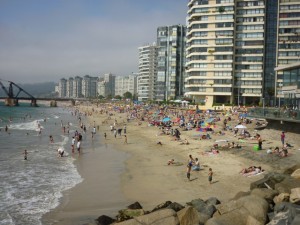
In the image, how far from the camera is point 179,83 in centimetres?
13400

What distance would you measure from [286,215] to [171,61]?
409 feet

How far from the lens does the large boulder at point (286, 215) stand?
10.4 metres

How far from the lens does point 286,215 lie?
35.4 feet

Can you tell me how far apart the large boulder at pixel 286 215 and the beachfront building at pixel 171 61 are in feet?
399

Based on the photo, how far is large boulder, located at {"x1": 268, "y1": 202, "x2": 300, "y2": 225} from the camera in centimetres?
1041

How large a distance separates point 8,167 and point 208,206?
20.3m

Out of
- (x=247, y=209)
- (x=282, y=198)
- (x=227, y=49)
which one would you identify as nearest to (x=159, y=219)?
(x=247, y=209)

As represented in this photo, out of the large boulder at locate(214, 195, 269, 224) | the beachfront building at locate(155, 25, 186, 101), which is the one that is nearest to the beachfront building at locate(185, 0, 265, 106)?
the beachfront building at locate(155, 25, 186, 101)

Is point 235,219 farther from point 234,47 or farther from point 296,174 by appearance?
point 234,47

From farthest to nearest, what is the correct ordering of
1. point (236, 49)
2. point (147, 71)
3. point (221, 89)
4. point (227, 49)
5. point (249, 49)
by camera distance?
point (147, 71) → point (236, 49) → point (249, 49) → point (221, 89) → point (227, 49)

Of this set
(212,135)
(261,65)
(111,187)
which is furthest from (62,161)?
(261,65)

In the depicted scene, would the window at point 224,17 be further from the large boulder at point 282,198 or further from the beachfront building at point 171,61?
the large boulder at point 282,198

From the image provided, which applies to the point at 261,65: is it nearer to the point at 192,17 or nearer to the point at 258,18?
the point at 258,18

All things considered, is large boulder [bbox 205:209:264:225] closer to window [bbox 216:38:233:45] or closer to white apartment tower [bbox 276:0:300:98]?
white apartment tower [bbox 276:0:300:98]
